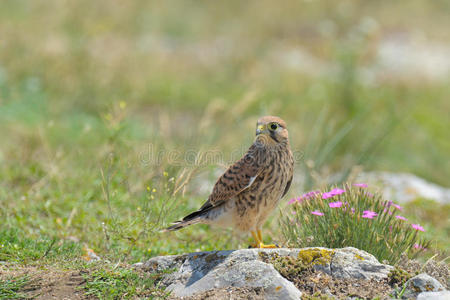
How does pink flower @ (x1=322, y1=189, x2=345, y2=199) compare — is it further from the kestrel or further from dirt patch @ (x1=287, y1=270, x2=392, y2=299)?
dirt patch @ (x1=287, y1=270, x2=392, y2=299)

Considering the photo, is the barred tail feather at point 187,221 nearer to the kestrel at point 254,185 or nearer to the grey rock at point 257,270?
the kestrel at point 254,185

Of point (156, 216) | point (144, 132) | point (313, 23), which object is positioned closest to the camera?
point (156, 216)

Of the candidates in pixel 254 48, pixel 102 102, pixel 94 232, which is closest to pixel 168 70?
pixel 254 48

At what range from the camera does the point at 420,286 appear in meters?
2.99

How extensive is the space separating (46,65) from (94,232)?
4846 mm

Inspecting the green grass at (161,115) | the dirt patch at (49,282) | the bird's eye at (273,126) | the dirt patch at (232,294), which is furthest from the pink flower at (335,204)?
the dirt patch at (49,282)

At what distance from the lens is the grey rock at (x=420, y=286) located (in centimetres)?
296

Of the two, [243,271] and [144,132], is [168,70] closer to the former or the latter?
[144,132]

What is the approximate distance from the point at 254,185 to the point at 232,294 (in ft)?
3.18

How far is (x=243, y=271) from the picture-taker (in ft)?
10.6

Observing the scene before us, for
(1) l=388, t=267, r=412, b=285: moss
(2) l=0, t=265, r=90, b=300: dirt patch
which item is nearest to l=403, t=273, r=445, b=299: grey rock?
(1) l=388, t=267, r=412, b=285: moss

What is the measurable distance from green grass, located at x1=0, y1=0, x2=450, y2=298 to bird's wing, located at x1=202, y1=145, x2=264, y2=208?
253 mm

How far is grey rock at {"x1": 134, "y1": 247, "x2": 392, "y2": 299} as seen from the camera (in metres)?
3.11

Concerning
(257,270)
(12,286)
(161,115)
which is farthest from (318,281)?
(161,115)
